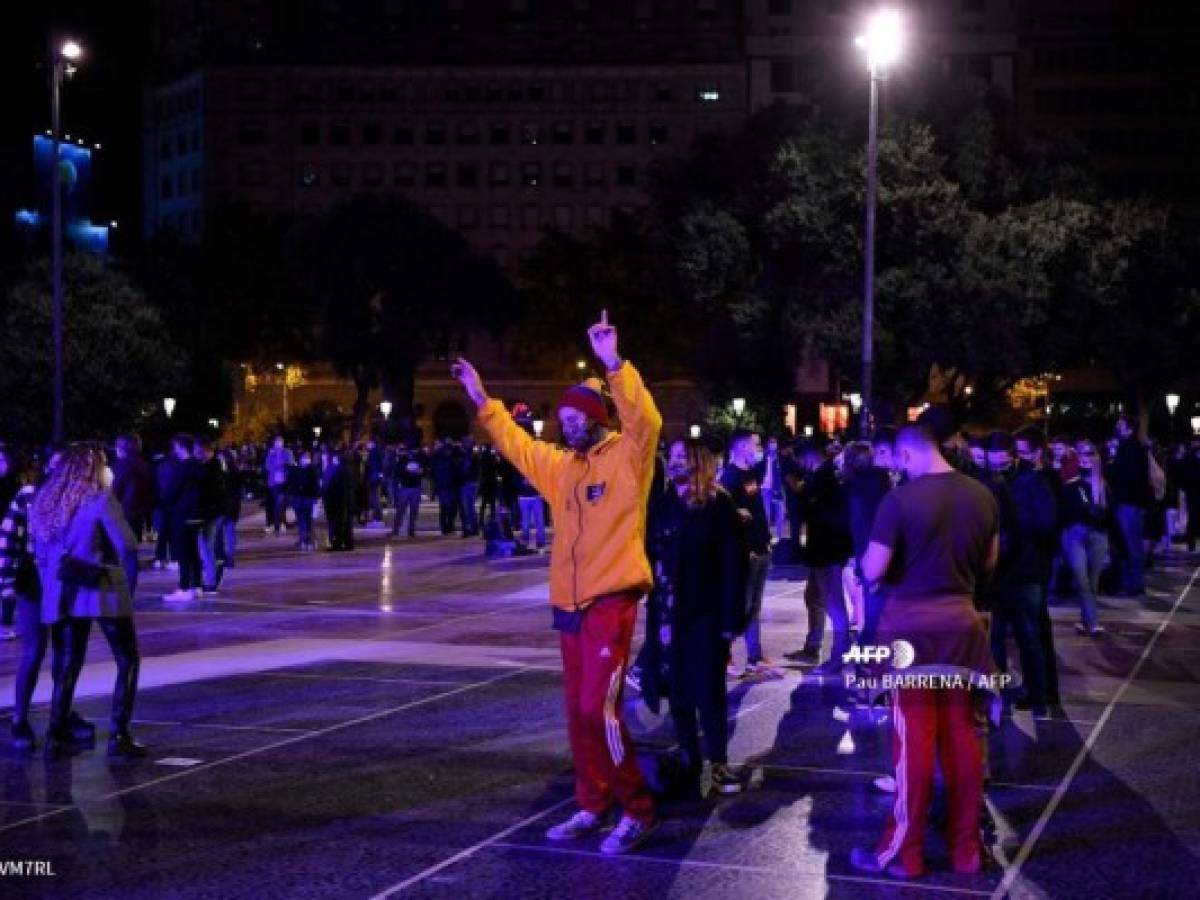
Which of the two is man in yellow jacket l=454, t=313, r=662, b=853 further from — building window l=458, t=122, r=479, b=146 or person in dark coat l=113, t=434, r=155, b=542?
building window l=458, t=122, r=479, b=146

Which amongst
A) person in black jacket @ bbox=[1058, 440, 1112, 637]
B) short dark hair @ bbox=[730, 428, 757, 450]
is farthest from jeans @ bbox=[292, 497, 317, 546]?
short dark hair @ bbox=[730, 428, 757, 450]

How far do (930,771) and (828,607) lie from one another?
594 cm

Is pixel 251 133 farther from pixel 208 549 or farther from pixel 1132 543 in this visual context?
pixel 1132 543

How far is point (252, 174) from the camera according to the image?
10800 cm

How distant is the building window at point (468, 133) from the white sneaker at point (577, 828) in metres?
102

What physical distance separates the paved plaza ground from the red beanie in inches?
71.6

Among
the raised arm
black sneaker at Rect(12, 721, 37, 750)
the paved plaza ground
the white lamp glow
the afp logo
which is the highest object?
the white lamp glow

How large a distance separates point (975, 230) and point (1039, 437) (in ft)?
102

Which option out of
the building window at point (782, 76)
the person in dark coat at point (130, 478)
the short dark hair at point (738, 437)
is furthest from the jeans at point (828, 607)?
the building window at point (782, 76)

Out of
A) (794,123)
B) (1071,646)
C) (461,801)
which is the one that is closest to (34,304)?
(794,123)

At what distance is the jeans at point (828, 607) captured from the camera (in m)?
12.7

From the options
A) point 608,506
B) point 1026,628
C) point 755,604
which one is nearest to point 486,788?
point 608,506

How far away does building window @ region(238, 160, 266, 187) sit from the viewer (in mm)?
107875

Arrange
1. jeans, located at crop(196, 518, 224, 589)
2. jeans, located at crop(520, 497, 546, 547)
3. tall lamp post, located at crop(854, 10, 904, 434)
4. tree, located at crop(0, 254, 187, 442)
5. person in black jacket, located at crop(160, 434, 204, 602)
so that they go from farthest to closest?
1. tree, located at crop(0, 254, 187, 442)
2. tall lamp post, located at crop(854, 10, 904, 434)
3. jeans, located at crop(520, 497, 546, 547)
4. jeans, located at crop(196, 518, 224, 589)
5. person in black jacket, located at crop(160, 434, 204, 602)
